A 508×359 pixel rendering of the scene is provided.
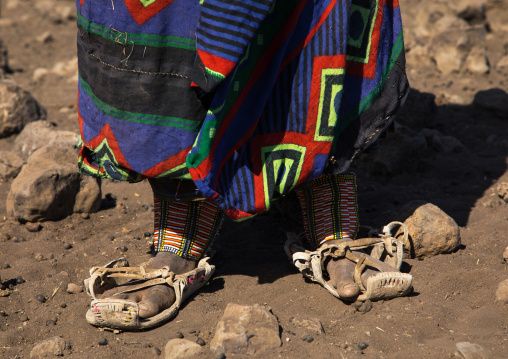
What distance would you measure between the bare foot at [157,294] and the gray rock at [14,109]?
2564 mm

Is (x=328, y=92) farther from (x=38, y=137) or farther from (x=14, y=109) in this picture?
(x=14, y=109)

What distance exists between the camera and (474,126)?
415 centimetres

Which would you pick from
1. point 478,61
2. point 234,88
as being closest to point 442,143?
point 478,61

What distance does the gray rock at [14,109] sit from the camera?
169 inches

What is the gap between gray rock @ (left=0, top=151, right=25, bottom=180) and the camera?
11.8ft

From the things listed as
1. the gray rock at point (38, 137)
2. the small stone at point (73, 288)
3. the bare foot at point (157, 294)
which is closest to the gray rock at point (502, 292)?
the bare foot at point (157, 294)

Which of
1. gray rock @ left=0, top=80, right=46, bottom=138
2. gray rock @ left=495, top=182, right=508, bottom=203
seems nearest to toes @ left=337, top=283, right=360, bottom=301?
gray rock @ left=495, top=182, right=508, bottom=203

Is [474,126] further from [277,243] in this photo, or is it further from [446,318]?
[446,318]

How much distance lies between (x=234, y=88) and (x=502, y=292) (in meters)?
1.29

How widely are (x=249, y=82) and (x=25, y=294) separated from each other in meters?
1.36

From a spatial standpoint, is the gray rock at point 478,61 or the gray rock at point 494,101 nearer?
the gray rock at point 494,101

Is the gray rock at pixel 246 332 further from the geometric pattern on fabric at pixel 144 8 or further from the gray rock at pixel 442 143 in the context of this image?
the gray rock at pixel 442 143

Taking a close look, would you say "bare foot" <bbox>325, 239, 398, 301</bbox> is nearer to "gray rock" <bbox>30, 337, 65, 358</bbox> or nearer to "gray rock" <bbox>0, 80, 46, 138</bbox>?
"gray rock" <bbox>30, 337, 65, 358</bbox>

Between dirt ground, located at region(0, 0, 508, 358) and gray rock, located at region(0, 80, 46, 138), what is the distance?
0.92 metres
